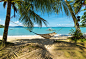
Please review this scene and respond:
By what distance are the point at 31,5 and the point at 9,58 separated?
2.05 meters

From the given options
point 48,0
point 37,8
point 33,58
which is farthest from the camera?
point 37,8

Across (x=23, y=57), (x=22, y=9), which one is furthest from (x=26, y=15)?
(x=23, y=57)

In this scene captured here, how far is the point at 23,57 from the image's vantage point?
186 cm

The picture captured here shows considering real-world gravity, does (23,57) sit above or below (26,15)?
below

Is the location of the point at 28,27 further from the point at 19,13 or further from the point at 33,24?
the point at 19,13

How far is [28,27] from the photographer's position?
3.32 m

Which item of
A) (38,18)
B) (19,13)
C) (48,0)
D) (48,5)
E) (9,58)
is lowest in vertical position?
(9,58)

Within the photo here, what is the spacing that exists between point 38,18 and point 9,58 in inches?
76.6

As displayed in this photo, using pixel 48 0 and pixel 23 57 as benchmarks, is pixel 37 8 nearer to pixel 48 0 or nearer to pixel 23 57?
pixel 48 0

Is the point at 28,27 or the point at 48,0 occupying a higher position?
the point at 48,0

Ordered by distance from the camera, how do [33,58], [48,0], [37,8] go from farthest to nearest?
[37,8]
[48,0]
[33,58]

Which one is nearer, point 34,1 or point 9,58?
point 9,58

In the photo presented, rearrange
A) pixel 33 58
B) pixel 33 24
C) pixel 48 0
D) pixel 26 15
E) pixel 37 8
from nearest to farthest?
pixel 33 58 < pixel 48 0 < pixel 37 8 < pixel 26 15 < pixel 33 24

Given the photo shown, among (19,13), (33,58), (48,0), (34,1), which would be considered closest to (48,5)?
(48,0)
